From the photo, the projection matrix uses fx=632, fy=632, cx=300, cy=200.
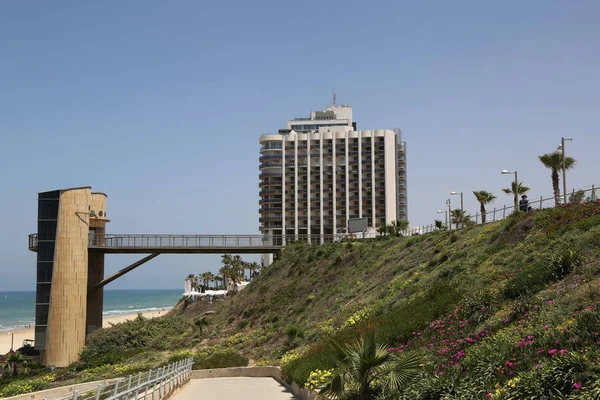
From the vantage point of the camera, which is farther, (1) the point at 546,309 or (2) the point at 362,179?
(2) the point at 362,179

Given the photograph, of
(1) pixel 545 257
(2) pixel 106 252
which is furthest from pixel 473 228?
(2) pixel 106 252

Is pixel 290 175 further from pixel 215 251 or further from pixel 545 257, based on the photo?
pixel 545 257

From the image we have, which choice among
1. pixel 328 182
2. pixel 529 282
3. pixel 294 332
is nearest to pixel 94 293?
pixel 294 332

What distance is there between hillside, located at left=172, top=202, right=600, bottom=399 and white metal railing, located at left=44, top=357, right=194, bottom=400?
427 cm

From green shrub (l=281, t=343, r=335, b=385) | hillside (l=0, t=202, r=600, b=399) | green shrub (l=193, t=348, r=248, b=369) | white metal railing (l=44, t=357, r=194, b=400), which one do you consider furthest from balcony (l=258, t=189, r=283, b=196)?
green shrub (l=281, t=343, r=335, b=385)

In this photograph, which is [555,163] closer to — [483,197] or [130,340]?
[483,197]

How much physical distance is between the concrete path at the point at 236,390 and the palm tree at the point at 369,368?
21.5 ft

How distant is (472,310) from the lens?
18250 millimetres

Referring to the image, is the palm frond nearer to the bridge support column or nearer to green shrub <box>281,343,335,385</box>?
green shrub <box>281,343,335,385</box>

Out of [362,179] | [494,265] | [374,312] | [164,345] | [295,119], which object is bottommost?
[164,345]

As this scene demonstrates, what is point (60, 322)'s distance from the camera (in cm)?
5175

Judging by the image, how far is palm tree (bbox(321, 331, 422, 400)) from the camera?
1305 cm

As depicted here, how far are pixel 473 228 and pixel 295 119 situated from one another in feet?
386

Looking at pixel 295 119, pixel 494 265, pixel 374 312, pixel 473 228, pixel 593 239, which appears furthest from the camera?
pixel 295 119
